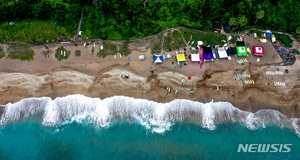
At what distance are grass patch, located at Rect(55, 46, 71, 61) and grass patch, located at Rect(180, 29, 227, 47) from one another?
27.4 meters

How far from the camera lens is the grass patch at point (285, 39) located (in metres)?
37.6

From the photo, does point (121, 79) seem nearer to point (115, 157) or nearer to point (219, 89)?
point (115, 157)

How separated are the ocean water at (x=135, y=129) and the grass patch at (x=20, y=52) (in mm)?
10010

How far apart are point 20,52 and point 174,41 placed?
3552 centimetres

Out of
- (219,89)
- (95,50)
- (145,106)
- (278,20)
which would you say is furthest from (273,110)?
(95,50)

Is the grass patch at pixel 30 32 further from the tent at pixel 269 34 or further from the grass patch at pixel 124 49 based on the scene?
the tent at pixel 269 34

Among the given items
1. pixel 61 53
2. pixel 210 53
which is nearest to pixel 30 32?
pixel 61 53

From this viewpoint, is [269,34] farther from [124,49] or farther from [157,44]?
[124,49]

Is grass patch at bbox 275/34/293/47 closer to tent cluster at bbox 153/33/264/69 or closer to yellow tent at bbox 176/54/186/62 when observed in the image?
tent cluster at bbox 153/33/264/69

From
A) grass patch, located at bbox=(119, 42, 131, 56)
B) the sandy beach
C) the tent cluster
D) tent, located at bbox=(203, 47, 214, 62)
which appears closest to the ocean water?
the sandy beach

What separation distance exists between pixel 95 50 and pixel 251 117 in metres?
36.4

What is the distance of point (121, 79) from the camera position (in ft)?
115

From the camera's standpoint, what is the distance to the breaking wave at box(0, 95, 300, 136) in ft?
106

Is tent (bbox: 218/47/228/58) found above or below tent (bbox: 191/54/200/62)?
above
